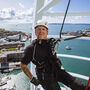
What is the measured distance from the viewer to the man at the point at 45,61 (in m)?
0.83

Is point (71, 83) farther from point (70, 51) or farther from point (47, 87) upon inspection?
point (70, 51)

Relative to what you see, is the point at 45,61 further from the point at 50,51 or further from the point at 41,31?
the point at 41,31

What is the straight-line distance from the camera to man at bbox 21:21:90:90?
32.6 inches

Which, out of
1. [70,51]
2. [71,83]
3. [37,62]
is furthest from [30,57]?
[70,51]

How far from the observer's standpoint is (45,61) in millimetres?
835

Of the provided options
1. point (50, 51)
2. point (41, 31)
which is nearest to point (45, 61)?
point (50, 51)

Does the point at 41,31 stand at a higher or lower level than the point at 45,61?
higher

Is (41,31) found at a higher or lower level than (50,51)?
higher

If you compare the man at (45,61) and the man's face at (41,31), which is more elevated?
the man's face at (41,31)

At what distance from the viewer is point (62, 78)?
85 cm

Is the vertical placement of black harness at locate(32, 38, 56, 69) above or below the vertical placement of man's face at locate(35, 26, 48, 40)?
below

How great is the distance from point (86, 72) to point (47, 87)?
13.3 metres

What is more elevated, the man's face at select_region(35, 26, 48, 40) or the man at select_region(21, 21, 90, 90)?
the man's face at select_region(35, 26, 48, 40)

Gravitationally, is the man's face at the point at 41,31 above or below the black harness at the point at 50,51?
above
